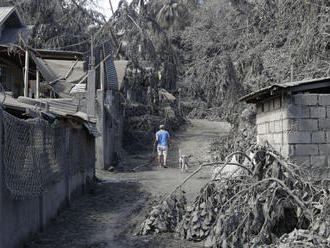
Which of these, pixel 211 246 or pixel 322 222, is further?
pixel 211 246

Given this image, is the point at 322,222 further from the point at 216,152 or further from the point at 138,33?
the point at 138,33

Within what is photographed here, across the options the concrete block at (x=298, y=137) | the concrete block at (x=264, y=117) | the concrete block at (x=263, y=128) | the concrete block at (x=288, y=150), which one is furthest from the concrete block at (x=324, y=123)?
the concrete block at (x=263, y=128)

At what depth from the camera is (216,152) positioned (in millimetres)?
18016

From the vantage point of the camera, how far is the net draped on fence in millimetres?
5781

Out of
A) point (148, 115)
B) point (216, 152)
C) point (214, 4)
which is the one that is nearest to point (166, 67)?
point (148, 115)

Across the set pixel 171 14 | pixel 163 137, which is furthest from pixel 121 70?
pixel 171 14

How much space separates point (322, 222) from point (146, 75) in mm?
21171

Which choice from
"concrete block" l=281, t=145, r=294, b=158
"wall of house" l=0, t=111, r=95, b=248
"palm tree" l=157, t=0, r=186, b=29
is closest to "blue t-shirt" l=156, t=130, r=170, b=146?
"wall of house" l=0, t=111, r=95, b=248

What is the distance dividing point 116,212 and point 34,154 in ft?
11.0

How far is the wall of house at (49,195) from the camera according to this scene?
569 centimetres

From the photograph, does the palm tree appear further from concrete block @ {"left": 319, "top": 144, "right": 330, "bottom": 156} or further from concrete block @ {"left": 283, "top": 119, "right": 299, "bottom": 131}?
concrete block @ {"left": 319, "top": 144, "right": 330, "bottom": 156}

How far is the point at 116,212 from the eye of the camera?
9680 mm

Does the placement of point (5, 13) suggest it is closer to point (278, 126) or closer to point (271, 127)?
point (271, 127)

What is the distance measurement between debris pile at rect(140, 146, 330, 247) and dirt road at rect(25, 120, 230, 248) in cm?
48
